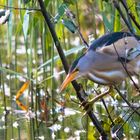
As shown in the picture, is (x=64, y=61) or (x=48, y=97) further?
(x=48, y=97)

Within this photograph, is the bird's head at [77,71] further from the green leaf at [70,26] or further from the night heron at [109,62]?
the green leaf at [70,26]

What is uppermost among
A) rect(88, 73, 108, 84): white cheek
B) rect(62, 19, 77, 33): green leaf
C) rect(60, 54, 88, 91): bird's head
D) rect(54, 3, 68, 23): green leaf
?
rect(54, 3, 68, 23): green leaf

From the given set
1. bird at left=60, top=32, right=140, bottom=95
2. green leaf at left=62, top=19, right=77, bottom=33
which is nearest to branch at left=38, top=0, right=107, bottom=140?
green leaf at left=62, top=19, right=77, bottom=33

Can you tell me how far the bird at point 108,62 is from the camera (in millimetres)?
1965

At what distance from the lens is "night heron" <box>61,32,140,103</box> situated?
1965mm

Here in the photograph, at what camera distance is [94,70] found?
197 centimetres

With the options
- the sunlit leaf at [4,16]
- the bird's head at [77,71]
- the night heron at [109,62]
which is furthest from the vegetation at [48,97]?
the bird's head at [77,71]

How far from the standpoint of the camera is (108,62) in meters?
2.01

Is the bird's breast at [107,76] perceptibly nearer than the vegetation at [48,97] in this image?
Yes

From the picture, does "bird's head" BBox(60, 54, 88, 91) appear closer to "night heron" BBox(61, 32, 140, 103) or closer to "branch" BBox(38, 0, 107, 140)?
"night heron" BBox(61, 32, 140, 103)

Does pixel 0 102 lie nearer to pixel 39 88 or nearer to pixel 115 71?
pixel 39 88

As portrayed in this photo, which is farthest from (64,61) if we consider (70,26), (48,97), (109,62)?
(48,97)

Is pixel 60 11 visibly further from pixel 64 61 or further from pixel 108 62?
pixel 108 62

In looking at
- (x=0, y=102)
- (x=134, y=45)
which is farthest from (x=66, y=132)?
(x=134, y=45)
